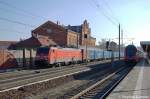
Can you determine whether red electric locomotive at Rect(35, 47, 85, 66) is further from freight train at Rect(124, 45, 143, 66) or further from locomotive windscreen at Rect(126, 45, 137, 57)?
locomotive windscreen at Rect(126, 45, 137, 57)

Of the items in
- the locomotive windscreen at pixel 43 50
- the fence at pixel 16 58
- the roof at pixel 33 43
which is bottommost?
the fence at pixel 16 58

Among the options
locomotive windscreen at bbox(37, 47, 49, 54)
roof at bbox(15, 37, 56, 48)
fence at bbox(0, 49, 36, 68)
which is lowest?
fence at bbox(0, 49, 36, 68)

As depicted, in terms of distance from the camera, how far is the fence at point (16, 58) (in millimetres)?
42819

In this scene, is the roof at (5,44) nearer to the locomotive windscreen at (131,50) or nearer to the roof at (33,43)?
the roof at (33,43)

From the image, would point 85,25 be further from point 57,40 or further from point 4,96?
point 4,96

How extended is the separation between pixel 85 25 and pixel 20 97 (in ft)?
333

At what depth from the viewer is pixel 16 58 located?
4650cm

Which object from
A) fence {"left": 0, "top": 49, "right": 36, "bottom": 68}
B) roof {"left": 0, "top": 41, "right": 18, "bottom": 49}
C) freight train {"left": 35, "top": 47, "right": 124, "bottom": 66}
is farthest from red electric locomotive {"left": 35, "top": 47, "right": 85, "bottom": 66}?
roof {"left": 0, "top": 41, "right": 18, "bottom": 49}

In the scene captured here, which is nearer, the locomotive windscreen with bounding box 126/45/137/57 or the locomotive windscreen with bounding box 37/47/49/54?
the locomotive windscreen with bounding box 37/47/49/54

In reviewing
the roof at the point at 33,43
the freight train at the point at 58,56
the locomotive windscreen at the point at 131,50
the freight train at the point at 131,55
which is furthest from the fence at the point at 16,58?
the roof at the point at 33,43

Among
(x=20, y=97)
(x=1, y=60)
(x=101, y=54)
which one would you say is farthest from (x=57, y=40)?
(x=20, y=97)

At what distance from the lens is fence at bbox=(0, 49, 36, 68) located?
42819mm

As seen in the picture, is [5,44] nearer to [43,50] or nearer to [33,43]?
[33,43]

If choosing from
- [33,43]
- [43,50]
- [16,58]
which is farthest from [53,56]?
[33,43]
